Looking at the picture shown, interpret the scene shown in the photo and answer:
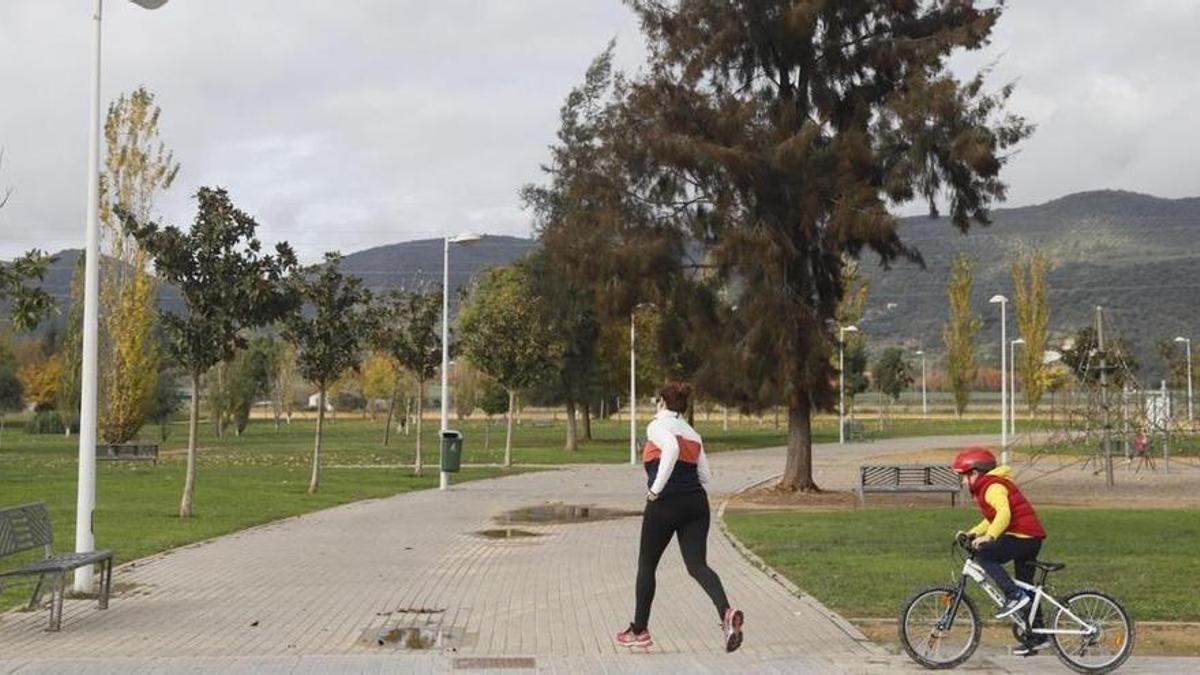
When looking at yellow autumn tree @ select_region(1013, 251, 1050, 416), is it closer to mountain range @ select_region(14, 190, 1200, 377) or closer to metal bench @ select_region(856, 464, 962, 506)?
mountain range @ select_region(14, 190, 1200, 377)

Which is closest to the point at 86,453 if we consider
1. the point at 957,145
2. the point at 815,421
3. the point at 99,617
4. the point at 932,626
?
the point at 99,617

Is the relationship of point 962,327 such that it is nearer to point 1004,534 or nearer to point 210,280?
point 210,280

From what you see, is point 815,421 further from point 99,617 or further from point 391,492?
point 99,617

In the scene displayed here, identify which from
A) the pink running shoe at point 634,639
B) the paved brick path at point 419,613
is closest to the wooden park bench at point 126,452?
the paved brick path at point 419,613

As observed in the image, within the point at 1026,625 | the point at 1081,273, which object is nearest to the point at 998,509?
the point at 1026,625

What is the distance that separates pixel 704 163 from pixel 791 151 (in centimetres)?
155

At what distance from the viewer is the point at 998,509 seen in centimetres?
855

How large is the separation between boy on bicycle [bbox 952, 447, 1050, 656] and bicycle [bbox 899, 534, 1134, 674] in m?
0.05

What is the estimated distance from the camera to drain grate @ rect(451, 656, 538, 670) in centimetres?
855

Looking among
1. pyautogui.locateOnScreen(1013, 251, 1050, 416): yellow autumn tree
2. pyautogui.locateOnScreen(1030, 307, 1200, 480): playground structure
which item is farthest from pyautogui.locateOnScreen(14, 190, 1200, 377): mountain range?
pyautogui.locateOnScreen(1030, 307, 1200, 480): playground structure

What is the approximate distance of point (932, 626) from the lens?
8.55 m

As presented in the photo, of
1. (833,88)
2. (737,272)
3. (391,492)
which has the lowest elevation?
(391,492)

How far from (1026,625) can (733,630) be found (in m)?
1.81

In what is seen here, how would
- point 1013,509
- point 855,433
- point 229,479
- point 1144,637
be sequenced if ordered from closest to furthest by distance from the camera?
1. point 1013,509
2. point 1144,637
3. point 229,479
4. point 855,433
